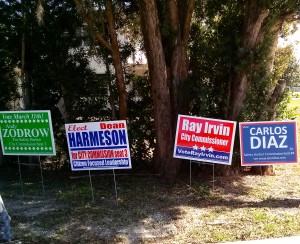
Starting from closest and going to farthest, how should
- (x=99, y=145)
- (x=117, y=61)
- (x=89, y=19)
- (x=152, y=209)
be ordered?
(x=152, y=209)
(x=99, y=145)
(x=89, y=19)
(x=117, y=61)

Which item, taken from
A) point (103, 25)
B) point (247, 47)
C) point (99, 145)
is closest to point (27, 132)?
point (99, 145)

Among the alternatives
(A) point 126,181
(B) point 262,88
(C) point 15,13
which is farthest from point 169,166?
(C) point 15,13

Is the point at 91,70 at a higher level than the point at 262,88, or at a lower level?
higher

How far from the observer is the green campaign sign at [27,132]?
714 centimetres

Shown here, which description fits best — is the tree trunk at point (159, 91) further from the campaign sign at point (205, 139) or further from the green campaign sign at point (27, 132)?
the green campaign sign at point (27, 132)

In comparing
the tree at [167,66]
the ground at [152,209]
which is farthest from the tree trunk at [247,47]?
the ground at [152,209]

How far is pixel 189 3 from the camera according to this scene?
27.5ft

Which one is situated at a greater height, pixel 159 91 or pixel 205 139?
pixel 159 91

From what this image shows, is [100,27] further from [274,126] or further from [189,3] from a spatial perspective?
[274,126]

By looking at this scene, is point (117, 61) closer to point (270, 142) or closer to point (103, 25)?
point (103, 25)

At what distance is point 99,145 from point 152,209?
1.44 metres

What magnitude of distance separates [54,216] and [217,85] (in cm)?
468

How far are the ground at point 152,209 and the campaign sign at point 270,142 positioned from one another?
0.74 m

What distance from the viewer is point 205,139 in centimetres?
712
